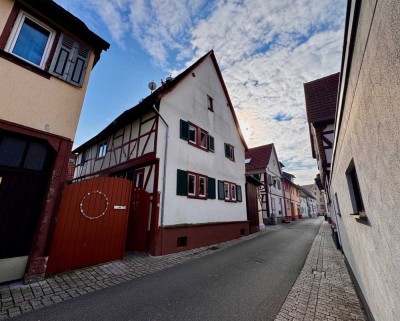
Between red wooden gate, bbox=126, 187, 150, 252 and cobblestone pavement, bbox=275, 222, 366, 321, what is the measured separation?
5.99 m

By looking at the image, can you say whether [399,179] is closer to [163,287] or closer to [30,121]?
[163,287]

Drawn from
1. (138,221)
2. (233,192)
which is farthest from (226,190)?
(138,221)

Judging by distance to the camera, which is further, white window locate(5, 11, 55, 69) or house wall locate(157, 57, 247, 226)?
house wall locate(157, 57, 247, 226)

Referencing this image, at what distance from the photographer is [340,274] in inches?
228

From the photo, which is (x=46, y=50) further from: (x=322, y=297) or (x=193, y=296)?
(x=322, y=297)

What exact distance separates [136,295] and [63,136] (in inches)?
186

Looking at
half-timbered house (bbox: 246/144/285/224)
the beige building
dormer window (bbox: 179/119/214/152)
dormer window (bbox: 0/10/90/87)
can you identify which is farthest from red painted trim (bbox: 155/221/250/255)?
half-timbered house (bbox: 246/144/285/224)

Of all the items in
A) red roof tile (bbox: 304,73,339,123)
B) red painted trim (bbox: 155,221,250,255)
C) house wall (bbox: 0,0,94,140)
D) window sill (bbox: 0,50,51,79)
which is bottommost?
red painted trim (bbox: 155,221,250,255)

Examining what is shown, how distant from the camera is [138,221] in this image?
346 inches

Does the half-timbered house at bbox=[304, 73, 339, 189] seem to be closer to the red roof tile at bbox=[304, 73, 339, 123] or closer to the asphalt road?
the red roof tile at bbox=[304, 73, 339, 123]

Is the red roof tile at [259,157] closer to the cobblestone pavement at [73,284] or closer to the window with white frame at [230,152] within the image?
the window with white frame at [230,152]

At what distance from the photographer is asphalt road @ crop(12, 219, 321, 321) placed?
362 cm

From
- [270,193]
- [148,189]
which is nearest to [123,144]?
[148,189]

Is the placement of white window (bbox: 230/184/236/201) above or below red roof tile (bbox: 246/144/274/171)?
below
